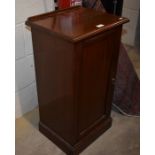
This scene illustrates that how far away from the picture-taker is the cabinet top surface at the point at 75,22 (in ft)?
4.30

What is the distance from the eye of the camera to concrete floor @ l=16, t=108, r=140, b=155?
1747 mm

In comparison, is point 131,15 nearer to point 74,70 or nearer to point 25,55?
point 25,55

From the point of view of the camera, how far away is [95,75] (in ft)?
5.10

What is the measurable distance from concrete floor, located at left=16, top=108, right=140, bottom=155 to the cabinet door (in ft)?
0.61

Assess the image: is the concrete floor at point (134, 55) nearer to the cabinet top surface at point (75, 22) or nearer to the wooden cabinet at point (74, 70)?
the wooden cabinet at point (74, 70)

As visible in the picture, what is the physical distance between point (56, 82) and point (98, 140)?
2.10 feet

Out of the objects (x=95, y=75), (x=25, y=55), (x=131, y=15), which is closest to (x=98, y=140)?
(x=95, y=75)

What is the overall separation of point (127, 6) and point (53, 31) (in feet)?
6.94

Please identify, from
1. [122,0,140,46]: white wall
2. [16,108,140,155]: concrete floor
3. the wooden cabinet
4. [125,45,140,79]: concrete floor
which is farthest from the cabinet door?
[122,0,140,46]: white wall

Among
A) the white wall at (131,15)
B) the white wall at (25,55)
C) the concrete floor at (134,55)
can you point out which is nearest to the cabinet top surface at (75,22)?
the white wall at (25,55)

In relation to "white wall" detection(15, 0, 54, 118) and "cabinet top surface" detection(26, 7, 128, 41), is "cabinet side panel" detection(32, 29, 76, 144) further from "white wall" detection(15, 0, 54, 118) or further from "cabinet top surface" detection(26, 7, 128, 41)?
"white wall" detection(15, 0, 54, 118)

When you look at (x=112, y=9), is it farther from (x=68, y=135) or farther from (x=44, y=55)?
(x=68, y=135)
